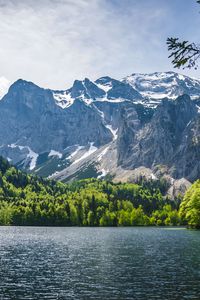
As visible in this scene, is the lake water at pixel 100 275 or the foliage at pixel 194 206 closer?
the lake water at pixel 100 275

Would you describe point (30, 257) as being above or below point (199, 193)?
below

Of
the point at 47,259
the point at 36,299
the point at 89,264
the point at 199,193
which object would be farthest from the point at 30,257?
the point at 199,193

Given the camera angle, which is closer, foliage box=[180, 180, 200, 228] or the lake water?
the lake water

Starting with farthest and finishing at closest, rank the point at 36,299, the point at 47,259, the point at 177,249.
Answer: the point at 177,249
the point at 47,259
the point at 36,299

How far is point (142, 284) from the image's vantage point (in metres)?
51.7

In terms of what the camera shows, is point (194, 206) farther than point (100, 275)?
Yes

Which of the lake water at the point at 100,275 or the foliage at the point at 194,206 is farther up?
the foliage at the point at 194,206

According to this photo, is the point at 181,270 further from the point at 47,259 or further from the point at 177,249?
the point at 177,249

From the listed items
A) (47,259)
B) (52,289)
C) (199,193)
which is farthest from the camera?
(199,193)

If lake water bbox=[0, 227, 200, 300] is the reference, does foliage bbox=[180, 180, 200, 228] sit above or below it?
above

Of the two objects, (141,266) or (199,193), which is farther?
(199,193)

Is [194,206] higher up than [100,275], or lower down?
higher up

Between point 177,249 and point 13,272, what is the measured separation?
43.8 m

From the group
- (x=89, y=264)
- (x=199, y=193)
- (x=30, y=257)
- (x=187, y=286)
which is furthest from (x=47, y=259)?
(x=199, y=193)
